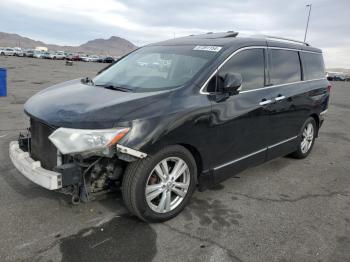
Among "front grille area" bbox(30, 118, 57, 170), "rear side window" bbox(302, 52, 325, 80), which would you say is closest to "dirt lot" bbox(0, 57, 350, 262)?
"front grille area" bbox(30, 118, 57, 170)

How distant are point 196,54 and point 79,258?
252cm

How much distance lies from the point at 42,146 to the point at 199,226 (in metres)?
1.78

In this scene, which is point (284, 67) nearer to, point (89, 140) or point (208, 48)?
point (208, 48)

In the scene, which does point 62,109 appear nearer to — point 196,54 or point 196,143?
point 196,143

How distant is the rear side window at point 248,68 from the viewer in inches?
153

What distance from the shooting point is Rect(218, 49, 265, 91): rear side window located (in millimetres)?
3884

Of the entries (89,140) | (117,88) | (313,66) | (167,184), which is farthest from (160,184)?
(313,66)

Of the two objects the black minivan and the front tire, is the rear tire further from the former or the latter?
the front tire

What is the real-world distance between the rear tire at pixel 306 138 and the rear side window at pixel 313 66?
29.8 inches

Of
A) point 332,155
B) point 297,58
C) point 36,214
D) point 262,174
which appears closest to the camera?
point 36,214

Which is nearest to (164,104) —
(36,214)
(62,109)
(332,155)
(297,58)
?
Answer: (62,109)

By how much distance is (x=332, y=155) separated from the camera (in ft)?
20.6

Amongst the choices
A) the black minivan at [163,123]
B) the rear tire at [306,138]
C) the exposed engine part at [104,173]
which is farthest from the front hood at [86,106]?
the rear tire at [306,138]

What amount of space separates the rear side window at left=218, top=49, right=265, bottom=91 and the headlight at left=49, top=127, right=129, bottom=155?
1.46 metres
